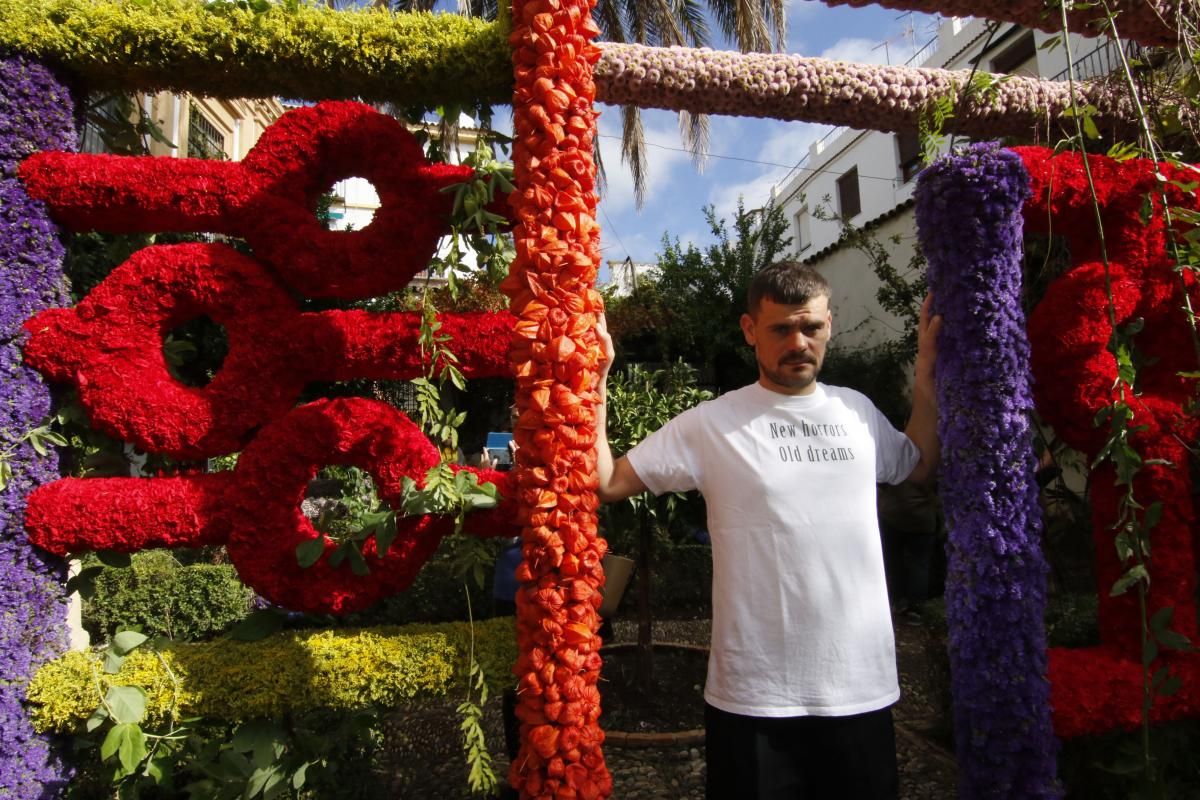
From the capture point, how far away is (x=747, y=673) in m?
1.80

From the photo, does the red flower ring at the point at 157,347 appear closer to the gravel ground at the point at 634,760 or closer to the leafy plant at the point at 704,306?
the gravel ground at the point at 634,760

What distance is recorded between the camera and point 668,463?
2.03m

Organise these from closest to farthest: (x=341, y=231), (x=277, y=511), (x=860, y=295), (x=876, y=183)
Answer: (x=277, y=511), (x=341, y=231), (x=860, y=295), (x=876, y=183)

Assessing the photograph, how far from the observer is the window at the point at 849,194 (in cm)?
1477

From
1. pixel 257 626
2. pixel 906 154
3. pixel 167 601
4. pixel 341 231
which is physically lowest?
pixel 167 601

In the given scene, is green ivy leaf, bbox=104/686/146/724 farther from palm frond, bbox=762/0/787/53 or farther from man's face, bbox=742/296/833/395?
palm frond, bbox=762/0/787/53

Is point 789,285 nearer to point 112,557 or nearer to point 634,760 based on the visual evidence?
point 112,557

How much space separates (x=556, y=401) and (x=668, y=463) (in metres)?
0.37

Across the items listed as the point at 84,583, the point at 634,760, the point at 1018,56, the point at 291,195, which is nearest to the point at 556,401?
the point at 291,195

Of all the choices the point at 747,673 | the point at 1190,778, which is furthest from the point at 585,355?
the point at 1190,778

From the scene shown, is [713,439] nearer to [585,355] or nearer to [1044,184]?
[585,355]

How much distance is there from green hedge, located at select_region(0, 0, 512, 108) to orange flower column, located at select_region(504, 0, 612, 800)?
0.34 metres

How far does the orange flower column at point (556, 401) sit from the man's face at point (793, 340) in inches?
20.1

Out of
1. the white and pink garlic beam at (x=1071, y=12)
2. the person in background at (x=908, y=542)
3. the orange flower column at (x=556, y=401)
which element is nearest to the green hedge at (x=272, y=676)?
the orange flower column at (x=556, y=401)
